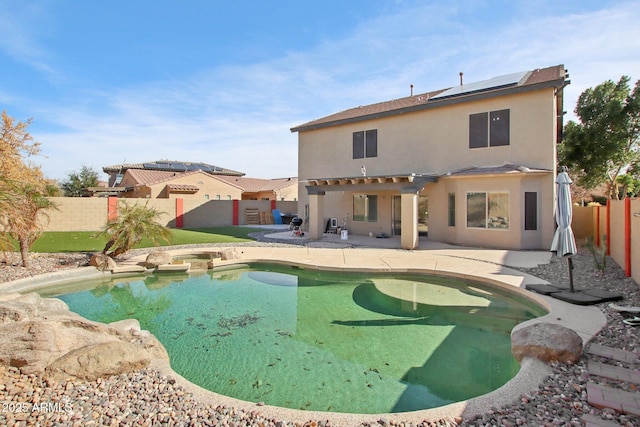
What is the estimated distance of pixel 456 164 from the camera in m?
16.5

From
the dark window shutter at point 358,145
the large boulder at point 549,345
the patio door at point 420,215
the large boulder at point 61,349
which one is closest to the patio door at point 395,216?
the patio door at point 420,215

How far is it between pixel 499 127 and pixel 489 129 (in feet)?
1.33

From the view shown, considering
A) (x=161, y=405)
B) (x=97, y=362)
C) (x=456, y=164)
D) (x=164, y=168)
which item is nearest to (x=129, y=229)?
(x=97, y=362)

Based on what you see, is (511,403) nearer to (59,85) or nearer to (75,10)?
(75,10)

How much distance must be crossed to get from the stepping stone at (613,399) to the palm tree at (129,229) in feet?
39.7

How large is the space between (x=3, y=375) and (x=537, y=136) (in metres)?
17.2

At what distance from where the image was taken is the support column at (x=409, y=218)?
49.1 feet

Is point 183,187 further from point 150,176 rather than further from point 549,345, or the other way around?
point 549,345

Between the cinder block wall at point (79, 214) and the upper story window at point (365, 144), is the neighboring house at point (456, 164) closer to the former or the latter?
the upper story window at point (365, 144)

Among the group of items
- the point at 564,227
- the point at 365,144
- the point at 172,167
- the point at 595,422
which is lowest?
the point at 595,422

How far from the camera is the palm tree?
11.7 meters

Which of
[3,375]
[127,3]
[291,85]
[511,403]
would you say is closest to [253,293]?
[3,375]

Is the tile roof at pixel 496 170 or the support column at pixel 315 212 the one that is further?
the support column at pixel 315 212

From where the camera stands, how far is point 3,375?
160 inches
